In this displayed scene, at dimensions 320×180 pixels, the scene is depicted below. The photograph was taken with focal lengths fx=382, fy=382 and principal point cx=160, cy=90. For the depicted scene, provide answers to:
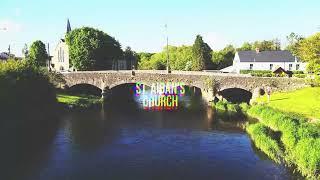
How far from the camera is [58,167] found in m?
38.1

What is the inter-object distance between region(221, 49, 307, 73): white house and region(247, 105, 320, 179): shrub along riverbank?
5388 centimetres

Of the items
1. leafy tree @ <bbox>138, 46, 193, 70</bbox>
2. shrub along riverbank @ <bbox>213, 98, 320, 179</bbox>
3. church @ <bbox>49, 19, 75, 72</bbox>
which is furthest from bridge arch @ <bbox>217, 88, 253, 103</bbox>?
church @ <bbox>49, 19, 75, 72</bbox>

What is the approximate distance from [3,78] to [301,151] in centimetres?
4020

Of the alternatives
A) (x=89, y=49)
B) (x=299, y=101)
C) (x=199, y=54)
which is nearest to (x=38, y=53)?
(x=89, y=49)

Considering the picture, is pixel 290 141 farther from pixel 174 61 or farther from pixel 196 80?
pixel 174 61

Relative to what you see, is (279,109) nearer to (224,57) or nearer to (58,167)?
(58,167)

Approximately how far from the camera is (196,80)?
79875 mm

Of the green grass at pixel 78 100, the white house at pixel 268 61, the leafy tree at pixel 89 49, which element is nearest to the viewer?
the green grass at pixel 78 100

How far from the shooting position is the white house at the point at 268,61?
341 ft

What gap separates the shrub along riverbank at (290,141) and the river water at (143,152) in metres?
1.22

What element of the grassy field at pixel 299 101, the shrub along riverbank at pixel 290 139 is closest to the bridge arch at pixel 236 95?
the grassy field at pixel 299 101

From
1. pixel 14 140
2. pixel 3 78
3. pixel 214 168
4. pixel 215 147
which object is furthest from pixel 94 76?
pixel 214 168

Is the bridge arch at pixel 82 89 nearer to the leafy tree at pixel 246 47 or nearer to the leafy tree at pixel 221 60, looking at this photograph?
the leafy tree at pixel 221 60

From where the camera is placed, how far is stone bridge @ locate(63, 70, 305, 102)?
238ft
